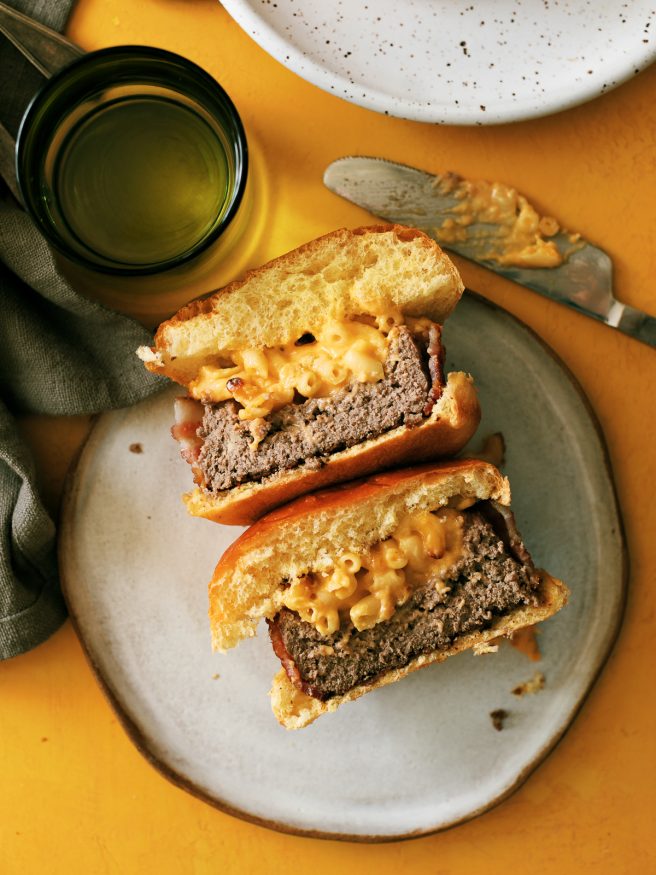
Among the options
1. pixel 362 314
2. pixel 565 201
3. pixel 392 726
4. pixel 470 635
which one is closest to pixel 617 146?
pixel 565 201

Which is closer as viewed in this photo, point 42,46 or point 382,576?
point 382,576

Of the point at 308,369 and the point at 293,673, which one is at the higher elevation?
the point at 308,369

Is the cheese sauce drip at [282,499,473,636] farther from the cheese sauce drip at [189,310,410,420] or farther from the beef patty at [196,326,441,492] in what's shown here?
the cheese sauce drip at [189,310,410,420]

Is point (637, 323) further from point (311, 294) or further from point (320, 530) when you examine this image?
point (320, 530)

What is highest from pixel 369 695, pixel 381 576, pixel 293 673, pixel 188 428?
pixel 188 428

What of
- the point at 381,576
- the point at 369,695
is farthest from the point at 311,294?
the point at 369,695

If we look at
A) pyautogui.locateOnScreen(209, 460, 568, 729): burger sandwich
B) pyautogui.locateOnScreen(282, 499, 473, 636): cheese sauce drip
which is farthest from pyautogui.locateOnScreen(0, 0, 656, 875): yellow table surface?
pyautogui.locateOnScreen(282, 499, 473, 636): cheese sauce drip
